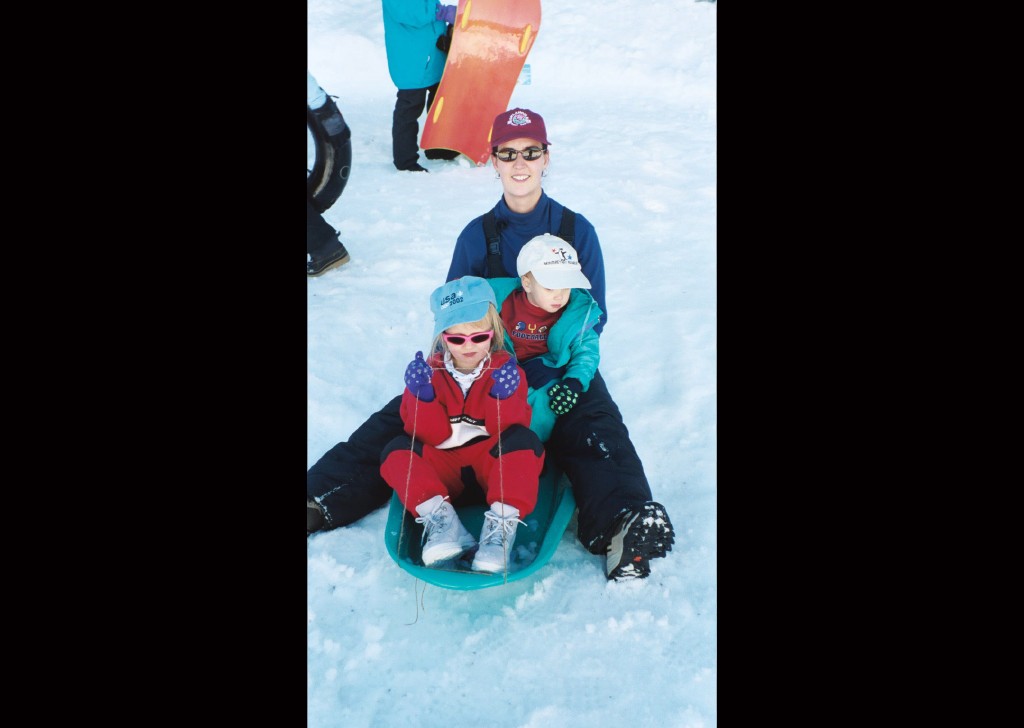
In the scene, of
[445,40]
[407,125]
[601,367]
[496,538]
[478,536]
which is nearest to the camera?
[496,538]

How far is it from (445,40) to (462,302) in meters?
2.50

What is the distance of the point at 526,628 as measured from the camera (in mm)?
1645

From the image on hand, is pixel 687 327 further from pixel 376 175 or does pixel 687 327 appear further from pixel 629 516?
pixel 376 175

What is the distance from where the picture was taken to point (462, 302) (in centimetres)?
178

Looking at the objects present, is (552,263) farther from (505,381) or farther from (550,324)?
(505,381)

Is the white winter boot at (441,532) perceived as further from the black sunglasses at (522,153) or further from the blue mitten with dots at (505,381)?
the black sunglasses at (522,153)

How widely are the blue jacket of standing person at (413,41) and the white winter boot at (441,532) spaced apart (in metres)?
2.74

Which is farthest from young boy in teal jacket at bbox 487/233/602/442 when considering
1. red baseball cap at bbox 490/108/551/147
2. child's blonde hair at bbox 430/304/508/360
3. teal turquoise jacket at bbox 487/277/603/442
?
red baseball cap at bbox 490/108/551/147

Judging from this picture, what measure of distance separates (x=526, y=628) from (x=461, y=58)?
8.36 ft

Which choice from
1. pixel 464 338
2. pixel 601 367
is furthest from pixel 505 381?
pixel 601 367

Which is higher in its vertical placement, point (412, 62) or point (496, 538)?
point (412, 62)

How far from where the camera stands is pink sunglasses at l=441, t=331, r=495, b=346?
1.78 m
